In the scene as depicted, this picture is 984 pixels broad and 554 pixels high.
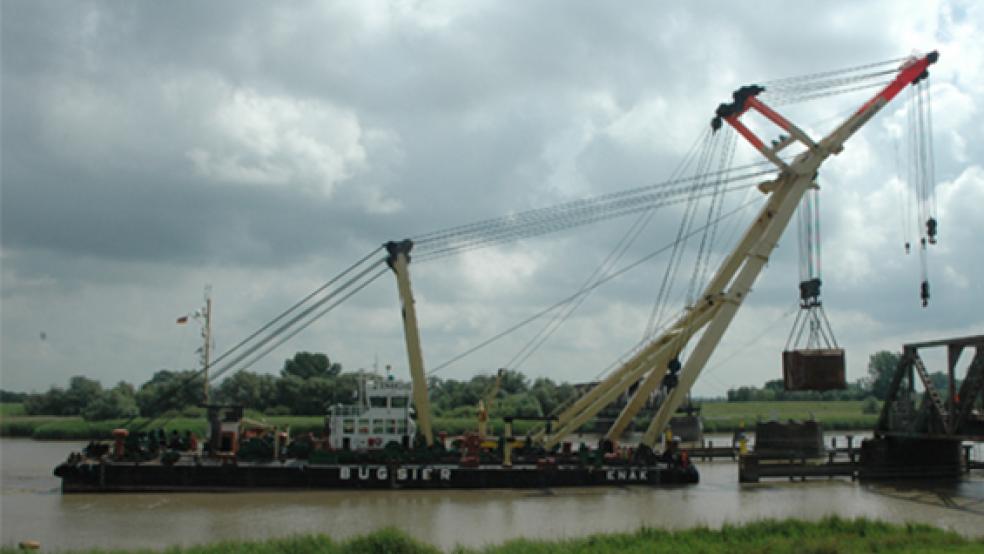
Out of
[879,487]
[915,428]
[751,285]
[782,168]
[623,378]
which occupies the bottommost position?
[879,487]

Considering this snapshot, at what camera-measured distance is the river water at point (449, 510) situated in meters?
22.0

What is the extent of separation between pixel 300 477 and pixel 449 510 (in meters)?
6.98

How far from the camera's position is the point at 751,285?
33594 millimetres

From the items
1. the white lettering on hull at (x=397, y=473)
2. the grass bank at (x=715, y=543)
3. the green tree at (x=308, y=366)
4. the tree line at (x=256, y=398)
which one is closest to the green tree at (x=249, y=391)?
the tree line at (x=256, y=398)

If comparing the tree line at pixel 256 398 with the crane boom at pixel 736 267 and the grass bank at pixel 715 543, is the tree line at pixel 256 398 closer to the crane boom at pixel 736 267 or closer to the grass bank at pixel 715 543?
the crane boom at pixel 736 267

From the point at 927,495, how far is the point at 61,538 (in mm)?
29654

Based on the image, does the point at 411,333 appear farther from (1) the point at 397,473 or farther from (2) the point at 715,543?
(2) the point at 715,543

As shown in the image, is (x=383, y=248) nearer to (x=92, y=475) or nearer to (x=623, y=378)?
(x=623, y=378)

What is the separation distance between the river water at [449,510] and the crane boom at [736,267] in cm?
397

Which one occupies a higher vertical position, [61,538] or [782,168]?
[782,168]

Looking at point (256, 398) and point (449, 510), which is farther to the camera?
point (256, 398)

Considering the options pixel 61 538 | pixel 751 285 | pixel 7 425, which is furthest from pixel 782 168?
pixel 7 425

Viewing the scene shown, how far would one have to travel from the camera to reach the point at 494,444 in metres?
35.5


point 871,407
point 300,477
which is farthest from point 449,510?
point 871,407
